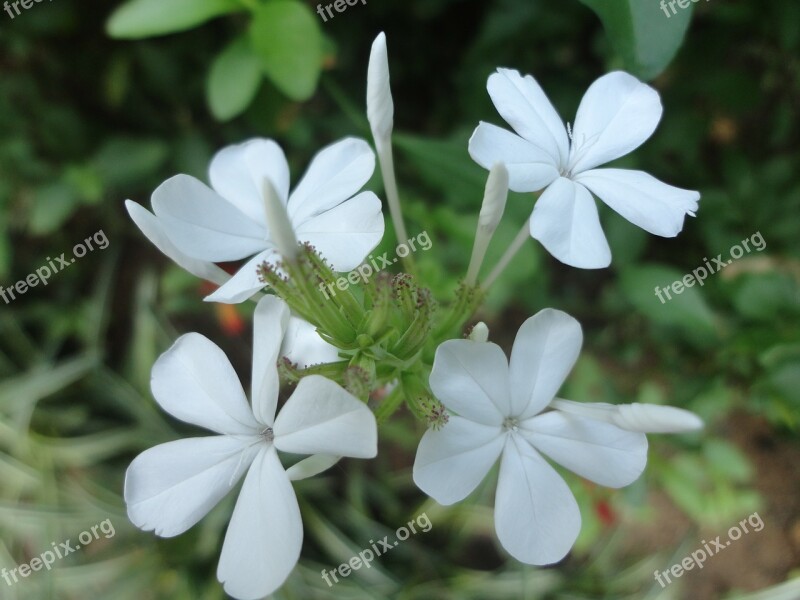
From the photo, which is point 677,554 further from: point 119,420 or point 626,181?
point 119,420

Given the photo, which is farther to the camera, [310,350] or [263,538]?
[310,350]

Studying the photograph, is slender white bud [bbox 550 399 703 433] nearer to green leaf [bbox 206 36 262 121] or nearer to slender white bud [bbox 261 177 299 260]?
slender white bud [bbox 261 177 299 260]

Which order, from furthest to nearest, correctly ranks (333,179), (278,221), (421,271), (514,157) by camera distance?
(421,271) → (333,179) → (514,157) → (278,221)

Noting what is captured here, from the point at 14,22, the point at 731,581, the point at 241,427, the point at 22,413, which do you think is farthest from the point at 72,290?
the point at 731,581

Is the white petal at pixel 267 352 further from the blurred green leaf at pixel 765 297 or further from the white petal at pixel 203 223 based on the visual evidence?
the blurred green leaf at pixel 765 297

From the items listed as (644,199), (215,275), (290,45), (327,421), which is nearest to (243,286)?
(215,275)

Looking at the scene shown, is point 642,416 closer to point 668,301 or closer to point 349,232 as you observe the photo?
point 349,232

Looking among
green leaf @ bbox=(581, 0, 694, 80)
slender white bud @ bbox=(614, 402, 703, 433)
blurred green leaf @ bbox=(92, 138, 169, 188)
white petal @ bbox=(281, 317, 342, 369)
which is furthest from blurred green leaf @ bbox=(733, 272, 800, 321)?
blurred green leaf @ bbox=(92, 138, 169, 188)
